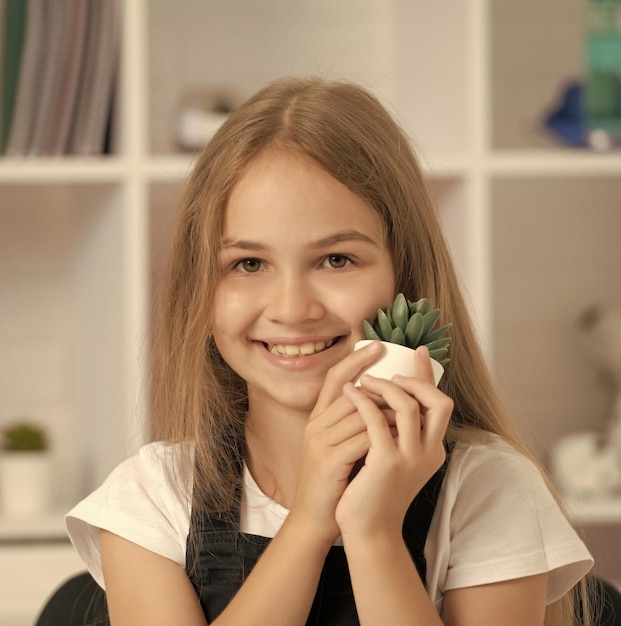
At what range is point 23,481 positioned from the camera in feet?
7.07

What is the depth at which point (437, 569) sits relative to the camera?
1.20 metres

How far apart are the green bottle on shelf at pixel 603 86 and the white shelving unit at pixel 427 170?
5.1 inches

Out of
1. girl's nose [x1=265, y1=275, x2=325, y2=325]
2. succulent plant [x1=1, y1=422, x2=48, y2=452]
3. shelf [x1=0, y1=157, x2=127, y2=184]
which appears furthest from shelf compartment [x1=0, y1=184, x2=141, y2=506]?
girl's nose [x1=265, y1=275, x2=325, y2=325]

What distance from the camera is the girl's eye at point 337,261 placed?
46.1 inches

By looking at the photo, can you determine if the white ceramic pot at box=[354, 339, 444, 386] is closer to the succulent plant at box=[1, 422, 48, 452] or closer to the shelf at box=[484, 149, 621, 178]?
the shelf at box=[484, 149, 621, 178]

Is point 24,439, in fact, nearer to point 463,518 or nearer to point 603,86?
point 463,518

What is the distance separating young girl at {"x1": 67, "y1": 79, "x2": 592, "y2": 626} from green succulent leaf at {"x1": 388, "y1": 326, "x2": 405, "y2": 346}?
2 centimetres

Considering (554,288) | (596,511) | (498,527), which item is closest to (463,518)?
(498,527)

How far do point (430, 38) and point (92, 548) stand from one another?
4.19ft

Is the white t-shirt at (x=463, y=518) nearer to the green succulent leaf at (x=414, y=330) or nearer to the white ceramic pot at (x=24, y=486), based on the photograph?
the green succulent leaf at (x=414, y=330)

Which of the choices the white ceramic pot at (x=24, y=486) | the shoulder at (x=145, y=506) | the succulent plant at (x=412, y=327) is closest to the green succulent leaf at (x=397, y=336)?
the succulent plant at (x=412, y=327)

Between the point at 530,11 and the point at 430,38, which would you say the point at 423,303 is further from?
the point at 530,11

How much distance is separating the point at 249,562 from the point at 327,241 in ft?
1.28

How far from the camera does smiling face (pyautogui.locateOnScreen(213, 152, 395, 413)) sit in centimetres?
114
